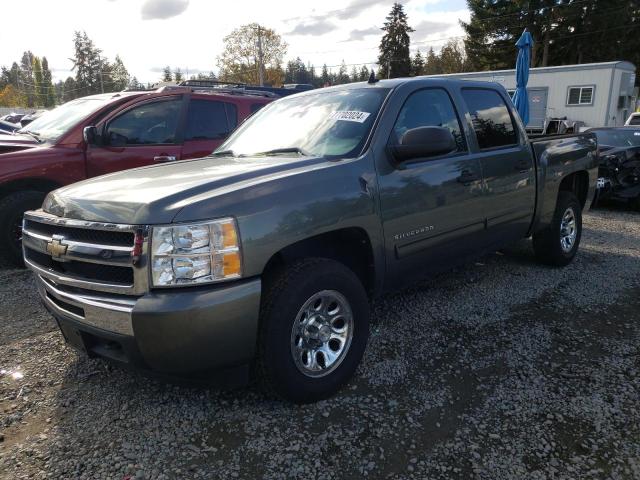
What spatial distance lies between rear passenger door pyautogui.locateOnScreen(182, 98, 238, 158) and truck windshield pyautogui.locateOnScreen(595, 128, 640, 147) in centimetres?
689

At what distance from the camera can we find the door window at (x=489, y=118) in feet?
13.0

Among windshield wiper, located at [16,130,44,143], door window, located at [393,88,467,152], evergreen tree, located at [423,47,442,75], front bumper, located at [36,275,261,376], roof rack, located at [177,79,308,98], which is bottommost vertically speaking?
front bumper, located at [36,275,261,376]

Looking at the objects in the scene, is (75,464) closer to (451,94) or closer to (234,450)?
(234,450)

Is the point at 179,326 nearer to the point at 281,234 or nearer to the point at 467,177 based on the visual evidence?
the point at 281,234

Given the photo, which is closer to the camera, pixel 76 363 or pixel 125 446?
pixel 125 446

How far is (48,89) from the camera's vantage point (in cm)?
9450

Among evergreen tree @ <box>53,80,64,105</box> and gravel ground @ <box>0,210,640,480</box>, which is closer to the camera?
gravel ground @ <box>0,210,640,480</box>

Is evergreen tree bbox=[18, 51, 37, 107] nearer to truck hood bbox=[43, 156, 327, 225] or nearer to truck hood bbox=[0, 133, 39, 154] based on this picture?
truck hood bbox=[0, 133, 39, 154]

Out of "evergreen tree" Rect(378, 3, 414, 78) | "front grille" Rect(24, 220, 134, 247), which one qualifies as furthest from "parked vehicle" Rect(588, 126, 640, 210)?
"evergreen tree" Rect(378, 3, 414, 78)

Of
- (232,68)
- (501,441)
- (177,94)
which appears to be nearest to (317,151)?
(501,441)

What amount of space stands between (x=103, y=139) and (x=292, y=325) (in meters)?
4.04

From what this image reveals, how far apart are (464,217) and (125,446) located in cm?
272

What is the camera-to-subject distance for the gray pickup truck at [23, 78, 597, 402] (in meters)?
2.25

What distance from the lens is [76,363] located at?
326 cm
